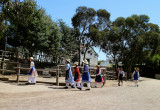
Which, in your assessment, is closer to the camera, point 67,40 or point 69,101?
point 69,101

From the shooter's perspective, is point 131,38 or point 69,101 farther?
point 131,38

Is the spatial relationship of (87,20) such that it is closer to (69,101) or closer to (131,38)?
(131,38)

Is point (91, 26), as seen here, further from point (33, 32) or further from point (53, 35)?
point (33, 32)

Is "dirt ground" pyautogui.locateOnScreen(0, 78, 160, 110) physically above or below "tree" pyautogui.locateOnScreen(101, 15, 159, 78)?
below

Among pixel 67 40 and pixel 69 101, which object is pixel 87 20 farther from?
pixel 69 101

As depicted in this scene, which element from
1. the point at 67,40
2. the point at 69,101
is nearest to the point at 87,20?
the point at 67,40

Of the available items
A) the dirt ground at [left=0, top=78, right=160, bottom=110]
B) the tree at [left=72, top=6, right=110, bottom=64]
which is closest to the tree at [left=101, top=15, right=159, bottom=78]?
the tree at [left=72, top=6, right=110, bottom=64]

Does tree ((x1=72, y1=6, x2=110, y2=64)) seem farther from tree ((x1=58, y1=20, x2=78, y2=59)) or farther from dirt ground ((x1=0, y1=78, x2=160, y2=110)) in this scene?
dirt ground ((x1=0, y1=78, x2=160, y2=110))

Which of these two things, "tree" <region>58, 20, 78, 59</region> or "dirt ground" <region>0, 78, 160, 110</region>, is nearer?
"dirt ground" <region>0, 78, 160, 110</region>

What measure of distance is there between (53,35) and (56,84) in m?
11.4

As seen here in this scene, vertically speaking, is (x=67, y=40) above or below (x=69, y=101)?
above

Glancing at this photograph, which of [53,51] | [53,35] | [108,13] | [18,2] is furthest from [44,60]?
[108,13]

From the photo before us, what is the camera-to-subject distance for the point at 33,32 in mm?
20109

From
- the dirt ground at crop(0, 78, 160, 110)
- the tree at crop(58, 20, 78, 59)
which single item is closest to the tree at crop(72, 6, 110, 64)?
the tree at crop(58, 20, 78, 59)
